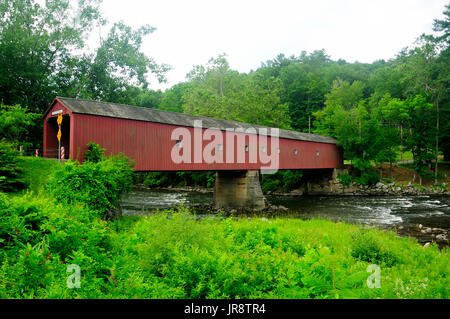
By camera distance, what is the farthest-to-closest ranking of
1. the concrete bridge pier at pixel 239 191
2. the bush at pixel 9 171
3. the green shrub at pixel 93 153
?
the concrete bridge pier at pixel 239 191, the green shrub at pixel 93 153, the bush at pixel 9 171

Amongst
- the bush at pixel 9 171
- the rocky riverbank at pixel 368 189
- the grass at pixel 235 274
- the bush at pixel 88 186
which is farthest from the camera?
the rocky riverbank at pixel 368 189

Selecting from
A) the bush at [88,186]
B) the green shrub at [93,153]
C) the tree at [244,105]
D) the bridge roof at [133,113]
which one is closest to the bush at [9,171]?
the bush at [88,186]

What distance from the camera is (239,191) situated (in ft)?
65.7

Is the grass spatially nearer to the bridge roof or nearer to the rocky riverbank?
the bridge roof

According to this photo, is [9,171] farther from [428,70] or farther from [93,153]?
[428,70]

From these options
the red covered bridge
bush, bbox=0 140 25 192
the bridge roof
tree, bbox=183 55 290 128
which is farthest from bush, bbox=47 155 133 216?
tree, bbox=183 55 290 128

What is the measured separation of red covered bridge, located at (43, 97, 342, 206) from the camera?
12250mm

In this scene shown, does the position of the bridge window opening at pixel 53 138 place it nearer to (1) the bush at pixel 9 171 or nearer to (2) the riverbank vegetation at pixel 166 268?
(1) the bush at pixel 9 171

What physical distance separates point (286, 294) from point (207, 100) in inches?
1256

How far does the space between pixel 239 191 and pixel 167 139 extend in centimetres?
717

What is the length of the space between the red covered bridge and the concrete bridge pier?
0.25 feet

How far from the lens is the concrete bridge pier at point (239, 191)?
19609mm

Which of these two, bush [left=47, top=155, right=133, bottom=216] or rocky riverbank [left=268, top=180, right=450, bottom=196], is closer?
bush [left=47, top=155, right=133, bottom=216]

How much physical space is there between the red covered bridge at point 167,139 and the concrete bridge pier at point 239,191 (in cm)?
8
